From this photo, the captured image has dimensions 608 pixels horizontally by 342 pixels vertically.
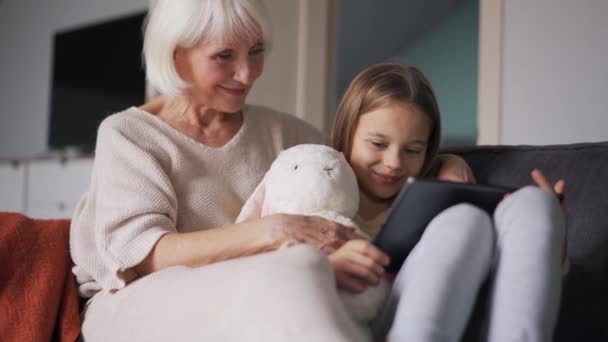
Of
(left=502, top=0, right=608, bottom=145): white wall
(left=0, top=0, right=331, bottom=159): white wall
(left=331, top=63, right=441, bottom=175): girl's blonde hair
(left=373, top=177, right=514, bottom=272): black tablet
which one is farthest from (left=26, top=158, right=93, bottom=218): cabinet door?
(left=373, top=177, right=514, bottom=272): black tablet

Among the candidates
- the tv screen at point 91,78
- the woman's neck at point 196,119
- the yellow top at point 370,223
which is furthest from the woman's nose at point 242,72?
the tv screen at point 91,78

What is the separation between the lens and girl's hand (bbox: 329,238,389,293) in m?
0.88

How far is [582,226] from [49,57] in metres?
4.71

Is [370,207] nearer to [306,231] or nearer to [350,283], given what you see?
[306,231]

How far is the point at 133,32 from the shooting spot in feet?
14.1

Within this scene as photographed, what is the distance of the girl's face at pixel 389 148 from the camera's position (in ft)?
4.20

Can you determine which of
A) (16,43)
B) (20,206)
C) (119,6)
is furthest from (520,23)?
(16,43)

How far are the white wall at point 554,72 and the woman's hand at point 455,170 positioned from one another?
115cm

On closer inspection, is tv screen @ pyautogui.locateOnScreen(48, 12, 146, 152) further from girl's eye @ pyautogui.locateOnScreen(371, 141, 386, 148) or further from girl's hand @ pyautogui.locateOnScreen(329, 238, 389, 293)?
girl's hand @ pyautogui.locateOnScreen(329, 238, 389, 293)

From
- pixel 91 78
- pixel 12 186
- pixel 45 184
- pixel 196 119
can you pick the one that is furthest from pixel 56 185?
pixel 196 119

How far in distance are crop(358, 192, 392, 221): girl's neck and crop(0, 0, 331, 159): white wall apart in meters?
2.00

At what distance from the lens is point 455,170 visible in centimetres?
128

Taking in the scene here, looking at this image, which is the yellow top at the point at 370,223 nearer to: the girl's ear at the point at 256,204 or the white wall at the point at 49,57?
the girl's ear at the point at 256,204

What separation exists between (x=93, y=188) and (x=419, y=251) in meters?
0.73
